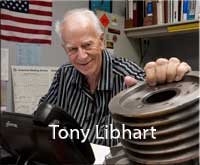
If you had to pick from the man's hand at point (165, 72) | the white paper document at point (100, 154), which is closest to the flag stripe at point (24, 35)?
the white paper document at point (100, 154)

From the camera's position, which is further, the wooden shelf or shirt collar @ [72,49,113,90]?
the wooden shelf

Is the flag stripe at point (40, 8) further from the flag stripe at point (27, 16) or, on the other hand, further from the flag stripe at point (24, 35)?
the flag stripe at point (24, 35)

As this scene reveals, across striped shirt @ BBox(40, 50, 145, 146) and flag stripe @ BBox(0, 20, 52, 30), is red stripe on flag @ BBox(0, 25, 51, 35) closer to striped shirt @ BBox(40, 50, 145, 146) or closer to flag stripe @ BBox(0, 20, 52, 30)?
flag stripe @ BBox(0, 20, 52, 30)

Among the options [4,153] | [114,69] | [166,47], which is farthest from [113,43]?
[4,153]

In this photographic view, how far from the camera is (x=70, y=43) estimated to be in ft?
4.67

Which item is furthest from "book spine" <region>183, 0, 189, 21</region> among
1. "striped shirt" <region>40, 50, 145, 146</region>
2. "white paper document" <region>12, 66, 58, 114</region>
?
"white paper document" <region>12, 66, 58, 114</region>

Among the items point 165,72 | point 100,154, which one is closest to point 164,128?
point 165,72

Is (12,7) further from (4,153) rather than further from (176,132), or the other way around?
(176,132)

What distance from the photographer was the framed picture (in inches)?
90.9

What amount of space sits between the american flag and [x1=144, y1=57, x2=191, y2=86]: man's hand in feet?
4.71

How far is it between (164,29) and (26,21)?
3.12ft

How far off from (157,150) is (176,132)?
4 cm

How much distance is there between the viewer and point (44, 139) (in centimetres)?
62

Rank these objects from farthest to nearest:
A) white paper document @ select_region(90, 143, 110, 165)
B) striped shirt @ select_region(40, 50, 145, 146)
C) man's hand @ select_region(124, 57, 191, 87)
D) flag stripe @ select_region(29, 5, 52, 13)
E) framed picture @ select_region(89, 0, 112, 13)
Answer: framed picture @ select_region(89, 0, 112, 13), flag stripe @ select_region(29, 5, 52, 13), striped shirt @ select_region(40, 50, 145, 146), white paper document @ select_region(90, 143, 110, 165), man's hand @ select_region(124, 57, 191, 87)
